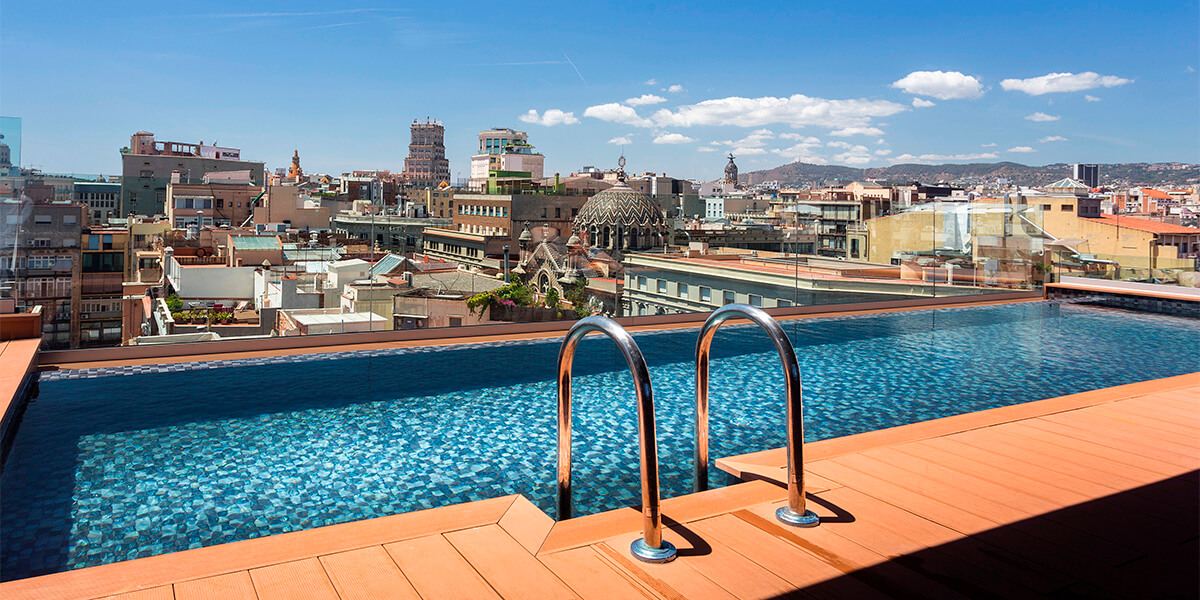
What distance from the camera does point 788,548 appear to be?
2.14 m

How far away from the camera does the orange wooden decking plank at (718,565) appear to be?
1.90m

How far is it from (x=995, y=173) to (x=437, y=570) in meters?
81.8

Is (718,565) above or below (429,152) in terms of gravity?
below

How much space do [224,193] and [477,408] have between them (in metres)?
6.22

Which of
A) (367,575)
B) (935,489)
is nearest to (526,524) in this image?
(367,575)

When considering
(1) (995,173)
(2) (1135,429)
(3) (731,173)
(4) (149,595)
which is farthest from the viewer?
(3) (731,173)

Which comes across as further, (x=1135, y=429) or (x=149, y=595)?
(x=1135, y=429)

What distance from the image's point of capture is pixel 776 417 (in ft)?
15.1

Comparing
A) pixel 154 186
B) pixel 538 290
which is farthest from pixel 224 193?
pixel 538 290

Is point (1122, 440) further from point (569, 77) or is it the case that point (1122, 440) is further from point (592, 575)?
point (569, 77)

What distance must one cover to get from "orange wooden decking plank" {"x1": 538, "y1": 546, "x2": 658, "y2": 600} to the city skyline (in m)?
5.05

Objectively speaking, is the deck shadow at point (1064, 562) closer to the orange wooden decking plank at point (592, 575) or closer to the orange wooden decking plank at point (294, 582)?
the orange wooden decking plank at point (592, 575)

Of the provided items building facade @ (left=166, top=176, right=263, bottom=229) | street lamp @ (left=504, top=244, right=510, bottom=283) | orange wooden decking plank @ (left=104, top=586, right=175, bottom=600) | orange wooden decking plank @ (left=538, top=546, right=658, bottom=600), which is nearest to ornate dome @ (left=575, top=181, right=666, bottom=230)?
building facade @ (left=166, top=176, right=263, bottom=229)

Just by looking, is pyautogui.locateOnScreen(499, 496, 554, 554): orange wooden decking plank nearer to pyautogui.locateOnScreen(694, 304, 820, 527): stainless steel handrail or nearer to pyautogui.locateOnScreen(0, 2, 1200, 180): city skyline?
pyautogui.locateOnScreen(694, 304, 820, 527): stainless steel handrail
